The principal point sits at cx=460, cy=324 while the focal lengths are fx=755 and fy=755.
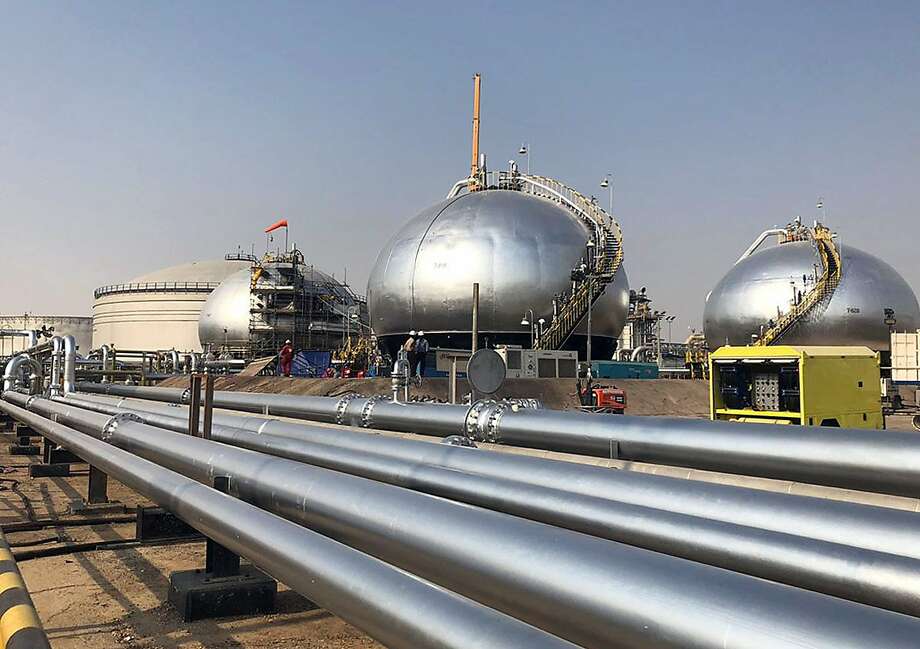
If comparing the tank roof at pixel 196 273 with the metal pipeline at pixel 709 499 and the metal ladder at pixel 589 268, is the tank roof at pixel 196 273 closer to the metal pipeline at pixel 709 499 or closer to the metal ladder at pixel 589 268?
the metal ladder at pixel 589 268

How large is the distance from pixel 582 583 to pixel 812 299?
3918 centimetres

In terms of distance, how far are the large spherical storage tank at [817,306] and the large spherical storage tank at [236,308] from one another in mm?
28090

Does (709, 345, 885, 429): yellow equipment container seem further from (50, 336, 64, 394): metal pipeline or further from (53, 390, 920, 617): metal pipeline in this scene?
(50, 336, 64, 394): metal pipeline

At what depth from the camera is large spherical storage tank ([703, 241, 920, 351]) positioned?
122 ft

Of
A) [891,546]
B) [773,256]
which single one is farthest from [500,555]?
[773,256]

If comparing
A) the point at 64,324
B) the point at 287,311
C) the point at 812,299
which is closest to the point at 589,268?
the point at 812,299

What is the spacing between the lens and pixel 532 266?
3077cm

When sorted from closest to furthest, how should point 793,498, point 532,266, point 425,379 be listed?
point 793,498
point 425,379
point 532,266

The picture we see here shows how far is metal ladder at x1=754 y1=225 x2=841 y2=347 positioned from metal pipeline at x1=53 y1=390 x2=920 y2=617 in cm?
3621

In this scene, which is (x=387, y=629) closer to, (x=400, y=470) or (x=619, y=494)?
(x=619, y=494)

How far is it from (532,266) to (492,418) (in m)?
24.0

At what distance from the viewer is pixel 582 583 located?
2111mm

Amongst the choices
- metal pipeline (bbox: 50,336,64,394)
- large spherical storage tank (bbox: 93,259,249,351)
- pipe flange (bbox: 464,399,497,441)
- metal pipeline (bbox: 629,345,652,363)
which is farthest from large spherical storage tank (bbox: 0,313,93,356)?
pipe flange (bbox: 464,399,497,441)

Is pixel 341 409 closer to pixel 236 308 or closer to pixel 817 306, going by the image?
pixel 817 306
